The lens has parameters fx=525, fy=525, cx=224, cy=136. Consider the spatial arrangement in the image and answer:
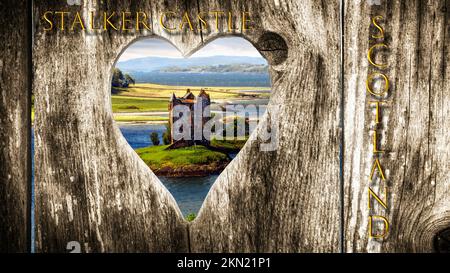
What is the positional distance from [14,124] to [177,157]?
2.50m

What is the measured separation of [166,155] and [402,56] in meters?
2.87

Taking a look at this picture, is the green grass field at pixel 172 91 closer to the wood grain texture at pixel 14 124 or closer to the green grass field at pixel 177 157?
the green grass field at pixel 177 157

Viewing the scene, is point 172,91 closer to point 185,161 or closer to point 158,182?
point 185,161

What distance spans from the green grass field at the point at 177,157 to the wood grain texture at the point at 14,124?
215 centimetres

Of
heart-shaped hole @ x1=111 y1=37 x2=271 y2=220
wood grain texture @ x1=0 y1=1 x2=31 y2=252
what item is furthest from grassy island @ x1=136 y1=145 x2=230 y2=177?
wood grain texture @ x1=0 y1=1 x2=31 y2=252

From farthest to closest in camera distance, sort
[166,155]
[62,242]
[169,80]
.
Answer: [169,80] → [166,155] → [62,242]

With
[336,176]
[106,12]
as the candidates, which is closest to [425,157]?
[336,176]

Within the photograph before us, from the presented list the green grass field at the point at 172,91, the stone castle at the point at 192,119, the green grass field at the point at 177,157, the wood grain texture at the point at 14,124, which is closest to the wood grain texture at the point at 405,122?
the stone castle at the point at 192,119

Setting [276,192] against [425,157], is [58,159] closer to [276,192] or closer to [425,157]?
[276,192]

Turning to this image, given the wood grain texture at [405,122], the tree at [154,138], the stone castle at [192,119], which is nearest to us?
the wood grain texture at [405,122]

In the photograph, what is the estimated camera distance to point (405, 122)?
184 cm

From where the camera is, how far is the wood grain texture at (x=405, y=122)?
5.96 feet
